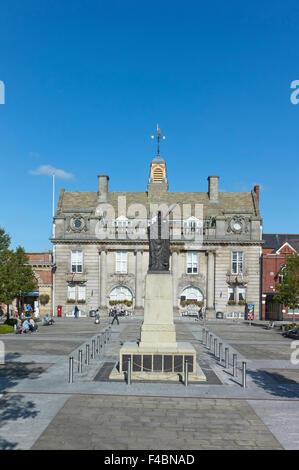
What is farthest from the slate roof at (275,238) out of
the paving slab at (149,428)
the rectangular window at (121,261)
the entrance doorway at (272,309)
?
the paving slab at (149,428)

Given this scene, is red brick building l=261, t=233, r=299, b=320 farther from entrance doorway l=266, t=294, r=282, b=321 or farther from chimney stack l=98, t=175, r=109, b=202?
chimney stack l=98, t=175, r=109, b=202

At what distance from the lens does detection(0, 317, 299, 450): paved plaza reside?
32.2 ft

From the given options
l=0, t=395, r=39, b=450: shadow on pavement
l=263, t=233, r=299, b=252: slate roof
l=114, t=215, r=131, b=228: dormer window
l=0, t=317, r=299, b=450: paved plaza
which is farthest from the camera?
l=263, t=233, r=299, b=252: slate roof

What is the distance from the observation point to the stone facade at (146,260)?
46.5 metres

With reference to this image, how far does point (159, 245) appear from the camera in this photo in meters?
18.3

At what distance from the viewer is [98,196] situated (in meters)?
50.8

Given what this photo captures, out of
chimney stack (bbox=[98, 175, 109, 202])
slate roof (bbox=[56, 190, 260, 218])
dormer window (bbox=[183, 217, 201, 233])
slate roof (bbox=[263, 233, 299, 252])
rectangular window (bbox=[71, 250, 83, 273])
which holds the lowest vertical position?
rectangular window (bbox=[71, 250, 83, 273])

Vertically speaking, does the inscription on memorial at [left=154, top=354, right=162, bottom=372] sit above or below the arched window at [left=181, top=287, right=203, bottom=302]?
below

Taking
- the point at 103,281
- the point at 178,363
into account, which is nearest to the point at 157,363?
the point at 178,363

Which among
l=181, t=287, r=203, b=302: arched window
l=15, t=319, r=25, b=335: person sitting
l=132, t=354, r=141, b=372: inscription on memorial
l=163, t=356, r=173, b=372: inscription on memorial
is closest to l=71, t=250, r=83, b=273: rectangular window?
l=181, t=287, r=203, b=302: arched window

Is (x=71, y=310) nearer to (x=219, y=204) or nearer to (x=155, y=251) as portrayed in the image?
(x=219, y=204)

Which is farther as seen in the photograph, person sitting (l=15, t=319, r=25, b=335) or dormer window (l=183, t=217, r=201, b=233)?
dormer window (l=183, t=217, r=201, b=233)

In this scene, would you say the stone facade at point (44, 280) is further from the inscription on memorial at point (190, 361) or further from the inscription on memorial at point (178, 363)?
the inscription on memorial at point (190, 361)

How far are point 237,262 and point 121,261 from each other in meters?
13.7
